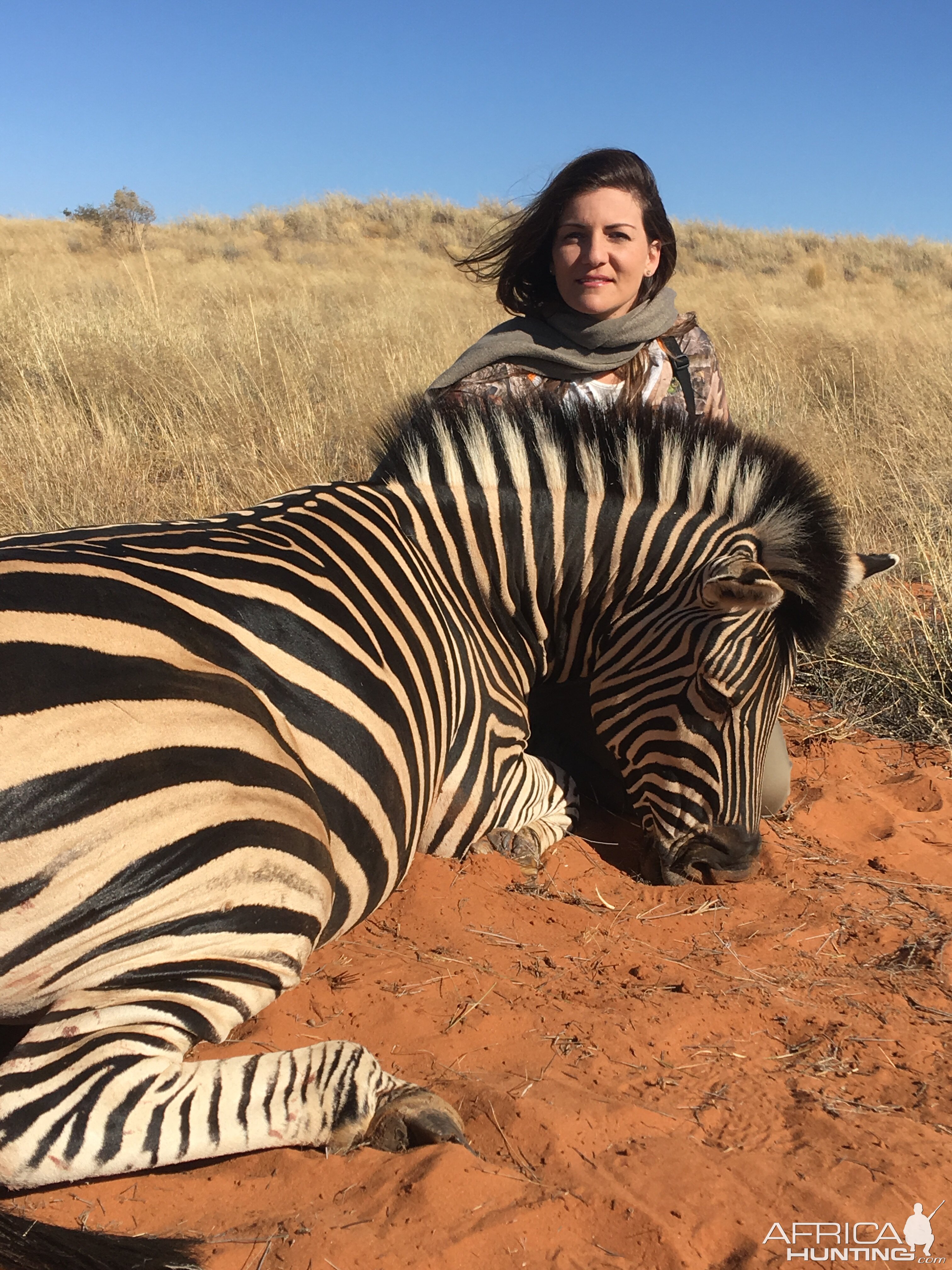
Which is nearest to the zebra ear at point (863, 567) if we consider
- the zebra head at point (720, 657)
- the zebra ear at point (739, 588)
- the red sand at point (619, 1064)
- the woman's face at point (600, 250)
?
the zebra head at point (720, 657)

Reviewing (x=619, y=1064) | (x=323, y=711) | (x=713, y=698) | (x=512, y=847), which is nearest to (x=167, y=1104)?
(x=323, y=711)

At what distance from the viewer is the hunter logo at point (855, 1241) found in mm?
1843

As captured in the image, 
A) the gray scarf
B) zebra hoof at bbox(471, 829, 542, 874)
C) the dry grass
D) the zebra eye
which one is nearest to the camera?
the zebra eye

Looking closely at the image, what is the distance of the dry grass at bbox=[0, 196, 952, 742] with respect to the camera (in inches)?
198

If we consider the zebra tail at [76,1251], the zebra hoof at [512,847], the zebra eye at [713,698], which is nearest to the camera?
the zebra tail at [76,1251]

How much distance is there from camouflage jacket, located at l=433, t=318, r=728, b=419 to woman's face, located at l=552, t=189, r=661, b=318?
31cm

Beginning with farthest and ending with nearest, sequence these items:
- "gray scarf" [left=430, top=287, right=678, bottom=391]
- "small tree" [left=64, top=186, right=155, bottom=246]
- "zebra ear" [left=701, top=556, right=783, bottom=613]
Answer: "small tree" [left=64, top=186, right=155, bottom=246] → "gray scarf" [left=430, top=287, right=678, bottom=391] → "zebra ear" [left=701, top=556, right=783, bottom=613]

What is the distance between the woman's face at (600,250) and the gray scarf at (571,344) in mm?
81

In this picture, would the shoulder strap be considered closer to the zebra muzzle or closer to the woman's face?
the woman's face

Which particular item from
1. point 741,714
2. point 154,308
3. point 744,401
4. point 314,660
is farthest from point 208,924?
point 154,308

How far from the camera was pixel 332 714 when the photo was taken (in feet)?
8.15

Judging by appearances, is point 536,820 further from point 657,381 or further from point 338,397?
point 338,397

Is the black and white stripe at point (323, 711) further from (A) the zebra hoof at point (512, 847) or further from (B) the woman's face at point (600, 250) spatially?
(B) the woman's face at point (600, 250)

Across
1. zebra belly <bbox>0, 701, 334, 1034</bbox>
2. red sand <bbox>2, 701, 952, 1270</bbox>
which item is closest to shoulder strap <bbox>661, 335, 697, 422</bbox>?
red sand <bbox>2, 701, 952, 1270</bbox>
